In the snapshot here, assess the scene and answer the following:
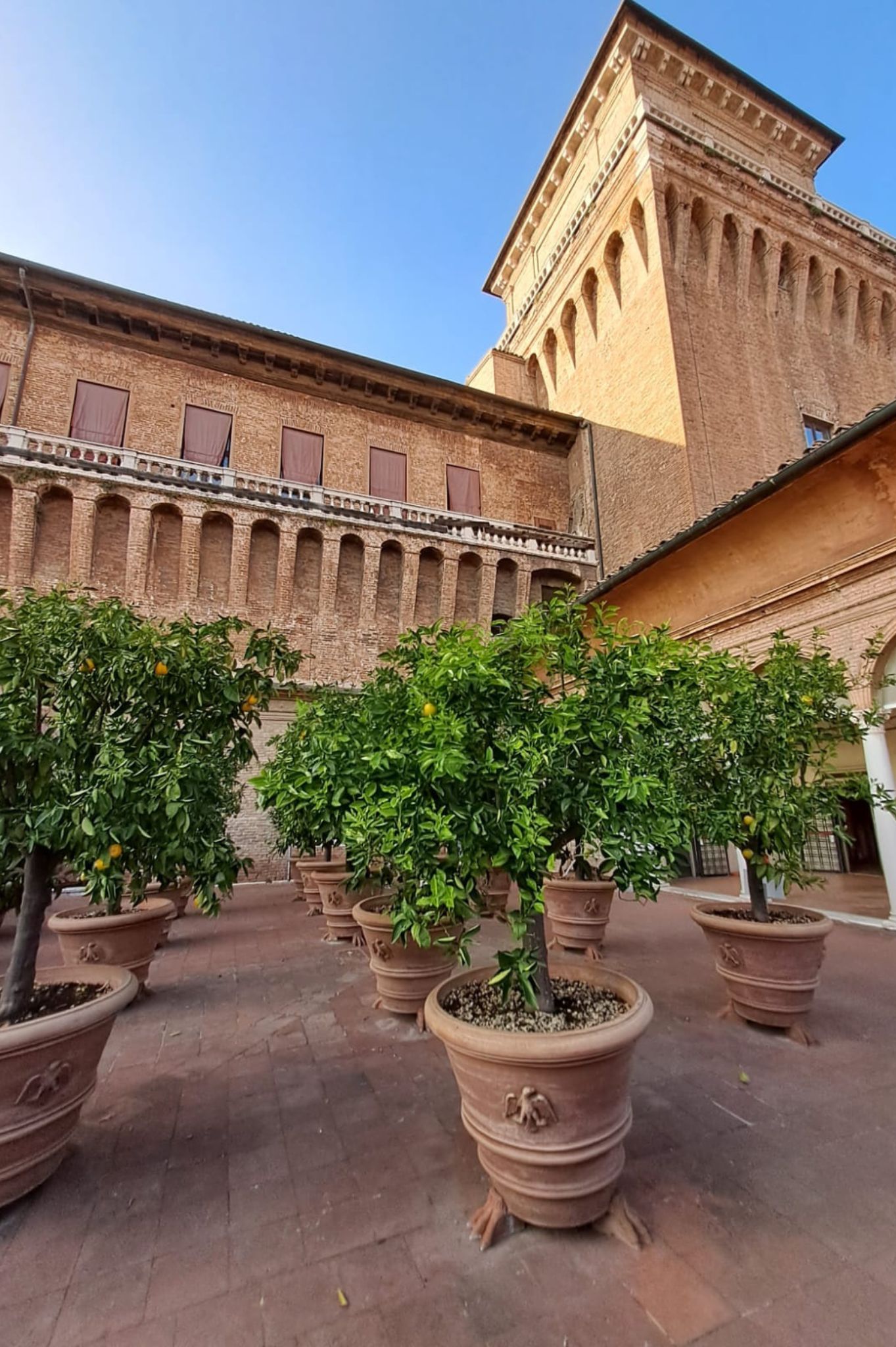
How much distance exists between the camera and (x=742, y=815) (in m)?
3.95

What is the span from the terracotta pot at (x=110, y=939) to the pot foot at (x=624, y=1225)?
165 inches

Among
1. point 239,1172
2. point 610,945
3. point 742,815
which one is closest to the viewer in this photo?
point 239,1172

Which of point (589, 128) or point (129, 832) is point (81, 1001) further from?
point (589, 128)

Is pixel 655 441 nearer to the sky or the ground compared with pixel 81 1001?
nearer to the sky

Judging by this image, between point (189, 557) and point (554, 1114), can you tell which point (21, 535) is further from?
point (554, 1114)

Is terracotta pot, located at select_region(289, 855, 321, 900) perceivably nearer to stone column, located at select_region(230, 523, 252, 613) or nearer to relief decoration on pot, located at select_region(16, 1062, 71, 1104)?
relief decoration on pot, located at select_region(16, 1062, 71, 1104)

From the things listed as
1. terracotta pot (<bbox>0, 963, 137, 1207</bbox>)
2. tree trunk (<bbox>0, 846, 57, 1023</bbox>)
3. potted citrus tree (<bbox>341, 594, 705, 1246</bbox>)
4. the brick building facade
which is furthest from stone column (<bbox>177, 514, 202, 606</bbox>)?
potted citrus tree (<bbox>341, 594, 705, 1246</bbox>)

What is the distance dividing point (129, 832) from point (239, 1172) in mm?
1633

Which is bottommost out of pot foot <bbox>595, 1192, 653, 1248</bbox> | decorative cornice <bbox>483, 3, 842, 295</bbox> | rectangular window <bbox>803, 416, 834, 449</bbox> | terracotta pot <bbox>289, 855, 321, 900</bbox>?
pot foot <bbox>595, 1192, 653, 1248</bbox>

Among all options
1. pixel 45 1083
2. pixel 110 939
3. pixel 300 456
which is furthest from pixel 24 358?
pixel 45 1083

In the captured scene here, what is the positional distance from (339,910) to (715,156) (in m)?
21.3

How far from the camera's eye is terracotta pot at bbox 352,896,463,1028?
4258 mm

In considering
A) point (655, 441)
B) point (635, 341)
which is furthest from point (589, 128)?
point (655, 441)

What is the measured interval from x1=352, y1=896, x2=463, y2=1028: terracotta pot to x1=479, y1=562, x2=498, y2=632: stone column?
11400mm
